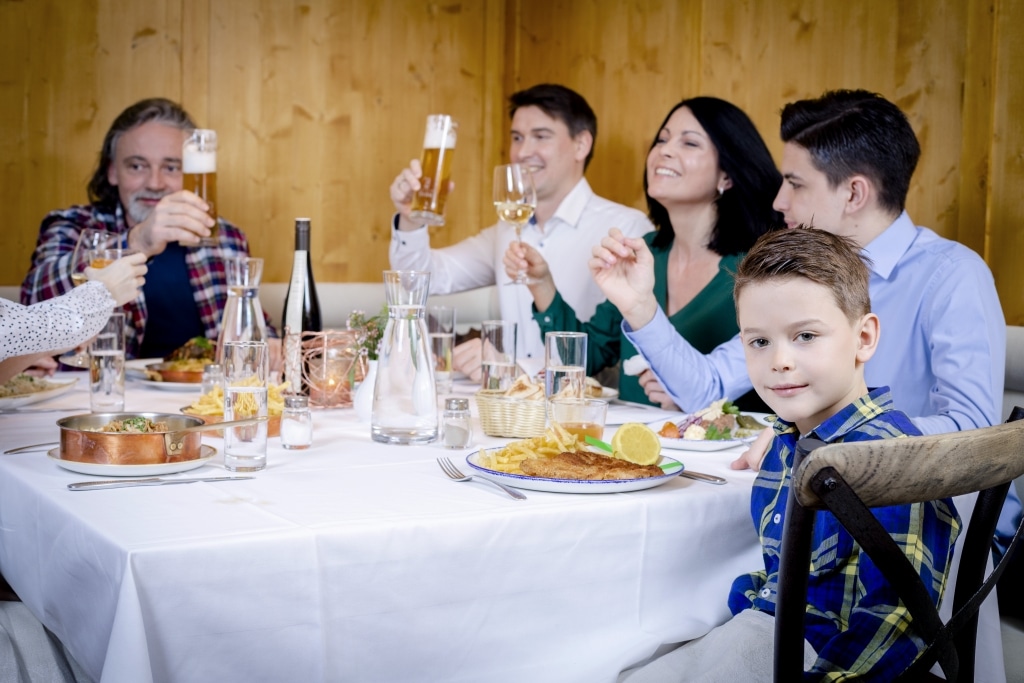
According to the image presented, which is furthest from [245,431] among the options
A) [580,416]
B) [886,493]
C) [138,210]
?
[138,210]

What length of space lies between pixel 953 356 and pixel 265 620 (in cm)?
131

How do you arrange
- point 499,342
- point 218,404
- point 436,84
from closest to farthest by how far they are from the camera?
point 218,404
point 499,342
point 436,84

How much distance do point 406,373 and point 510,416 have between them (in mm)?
218

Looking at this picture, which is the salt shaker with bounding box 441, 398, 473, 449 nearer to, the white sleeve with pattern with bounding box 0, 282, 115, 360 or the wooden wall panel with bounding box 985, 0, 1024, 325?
the white sleeve with pattern with bounding box 0, 282, 115, 360

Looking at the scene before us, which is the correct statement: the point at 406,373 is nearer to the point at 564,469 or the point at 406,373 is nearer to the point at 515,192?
the point at 564,469

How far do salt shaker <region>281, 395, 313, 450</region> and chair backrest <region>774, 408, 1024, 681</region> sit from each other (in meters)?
0.90

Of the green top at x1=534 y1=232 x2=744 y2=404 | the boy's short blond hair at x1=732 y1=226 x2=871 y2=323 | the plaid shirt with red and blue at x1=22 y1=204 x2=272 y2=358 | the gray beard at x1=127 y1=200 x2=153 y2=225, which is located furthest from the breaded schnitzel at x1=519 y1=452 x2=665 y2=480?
the gray beard at x1=127 y1=200 x2=153 y2=225

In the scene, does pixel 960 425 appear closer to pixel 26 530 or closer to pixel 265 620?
pixel 265 620

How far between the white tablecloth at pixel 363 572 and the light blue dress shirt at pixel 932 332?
54 cm

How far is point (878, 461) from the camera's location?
0.93 meters

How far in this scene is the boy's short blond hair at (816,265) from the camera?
1.35 metres

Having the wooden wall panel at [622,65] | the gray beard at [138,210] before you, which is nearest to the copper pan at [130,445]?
the gray beard at [138,210]

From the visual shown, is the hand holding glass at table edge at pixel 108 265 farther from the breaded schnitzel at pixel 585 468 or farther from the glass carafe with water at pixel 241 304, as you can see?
Answer: the breaded schnitzel at pixel 585 468

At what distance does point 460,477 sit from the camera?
1462mm
